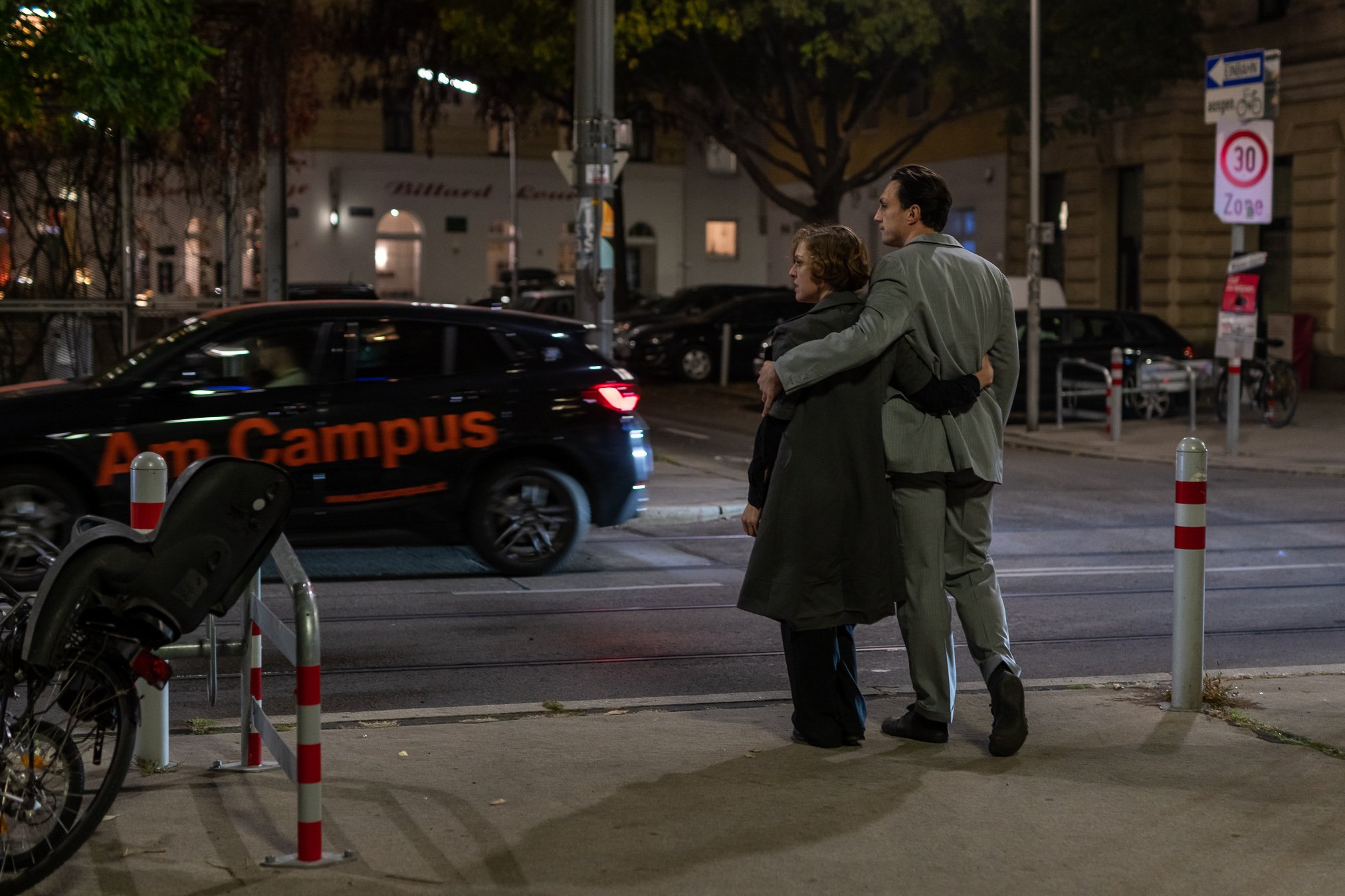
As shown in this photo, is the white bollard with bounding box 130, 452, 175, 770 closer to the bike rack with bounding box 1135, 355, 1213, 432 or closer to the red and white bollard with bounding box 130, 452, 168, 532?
the red and white bollard with bounding box 130, 452, 168, 532

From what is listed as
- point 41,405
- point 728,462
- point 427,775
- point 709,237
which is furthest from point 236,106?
point 709,237

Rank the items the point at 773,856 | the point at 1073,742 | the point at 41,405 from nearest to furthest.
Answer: the point at 773,856 < the point at 1073,742 < the point at 41,405

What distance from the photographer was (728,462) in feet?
58.1

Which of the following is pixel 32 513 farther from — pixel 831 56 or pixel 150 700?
pixel 831 56

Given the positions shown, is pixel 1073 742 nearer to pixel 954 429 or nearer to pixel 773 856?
pixel 954 429

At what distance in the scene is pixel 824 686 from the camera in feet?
19.3

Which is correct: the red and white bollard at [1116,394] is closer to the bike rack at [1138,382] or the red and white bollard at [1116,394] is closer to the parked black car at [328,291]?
the bike rack at [1138,382]

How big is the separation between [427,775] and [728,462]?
12.3 m

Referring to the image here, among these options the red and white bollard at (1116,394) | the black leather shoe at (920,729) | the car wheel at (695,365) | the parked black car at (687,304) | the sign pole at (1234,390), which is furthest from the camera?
the parked black car at (687,304)

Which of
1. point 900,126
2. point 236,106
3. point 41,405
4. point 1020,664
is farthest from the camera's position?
point 900,126

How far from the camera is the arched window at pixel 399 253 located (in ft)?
169

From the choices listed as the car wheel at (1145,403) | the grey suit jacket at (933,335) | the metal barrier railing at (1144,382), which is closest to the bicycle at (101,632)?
the grey suit jacket at (933,335)

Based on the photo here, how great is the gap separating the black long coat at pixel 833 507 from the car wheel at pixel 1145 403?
17.0 m

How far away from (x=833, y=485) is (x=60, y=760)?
251cm
